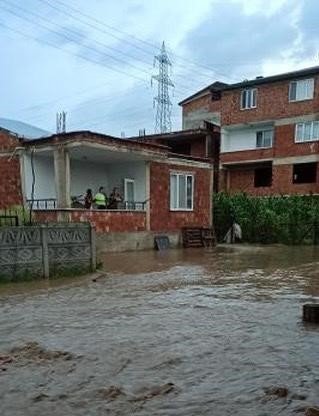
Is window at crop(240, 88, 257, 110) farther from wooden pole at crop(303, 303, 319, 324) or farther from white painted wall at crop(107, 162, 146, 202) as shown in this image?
wooden pole at crop(303, 303, 319, 324)

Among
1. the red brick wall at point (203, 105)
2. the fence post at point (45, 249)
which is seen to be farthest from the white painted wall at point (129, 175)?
the red brick wall at point (203, 105)

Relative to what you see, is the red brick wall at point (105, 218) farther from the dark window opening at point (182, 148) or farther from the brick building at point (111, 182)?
the dark window opening at point (182, 148)

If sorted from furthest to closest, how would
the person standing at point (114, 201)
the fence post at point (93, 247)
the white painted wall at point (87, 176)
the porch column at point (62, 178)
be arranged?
the person standing at point (114, 201) < the white painted wall at point (87, 176) < the porch column at point (62, 178) < the fence post at point (93, 247)

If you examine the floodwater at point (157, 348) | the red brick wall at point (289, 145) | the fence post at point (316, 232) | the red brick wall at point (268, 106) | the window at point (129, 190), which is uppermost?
the red brick wall at point (268, 106)

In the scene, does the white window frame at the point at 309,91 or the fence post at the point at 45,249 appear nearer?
the fence post at the point at 45,249

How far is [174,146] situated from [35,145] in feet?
78.4

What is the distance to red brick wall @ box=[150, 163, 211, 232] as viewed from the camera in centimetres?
2192

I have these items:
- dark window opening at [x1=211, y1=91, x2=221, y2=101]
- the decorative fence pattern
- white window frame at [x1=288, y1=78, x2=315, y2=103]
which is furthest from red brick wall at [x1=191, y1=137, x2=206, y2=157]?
the decorative fence pattern

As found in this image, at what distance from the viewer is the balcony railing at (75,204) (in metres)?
19.6

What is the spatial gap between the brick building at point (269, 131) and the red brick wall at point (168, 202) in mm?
13394

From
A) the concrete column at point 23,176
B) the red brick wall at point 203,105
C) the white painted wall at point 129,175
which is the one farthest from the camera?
the red brick wall at point 203,105

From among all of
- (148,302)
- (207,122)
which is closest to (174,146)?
(207,122)

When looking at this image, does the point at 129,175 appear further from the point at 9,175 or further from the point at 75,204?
the point at 9,175

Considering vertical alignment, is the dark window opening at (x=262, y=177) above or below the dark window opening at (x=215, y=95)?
below
